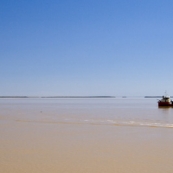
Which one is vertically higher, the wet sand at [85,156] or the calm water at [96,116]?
the wet sand at [85,156]

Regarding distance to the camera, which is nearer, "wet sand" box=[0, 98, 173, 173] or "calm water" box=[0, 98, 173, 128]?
"wet sand" box=[0, 98, 173, 173]

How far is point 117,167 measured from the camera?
7578 millimetres

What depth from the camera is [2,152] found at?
9422 mm

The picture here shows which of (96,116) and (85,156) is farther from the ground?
(85,156)

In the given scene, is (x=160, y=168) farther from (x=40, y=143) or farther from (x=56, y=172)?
(x=40, y=143)

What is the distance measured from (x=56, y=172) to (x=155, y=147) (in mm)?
5136

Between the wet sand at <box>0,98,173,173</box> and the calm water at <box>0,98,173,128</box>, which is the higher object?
the wet sand at <box>0,98,173,173</box>

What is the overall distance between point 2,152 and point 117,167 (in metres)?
4.38

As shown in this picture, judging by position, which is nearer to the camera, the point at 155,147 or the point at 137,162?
the point at 137,162

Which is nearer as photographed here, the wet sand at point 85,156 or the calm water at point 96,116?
the wet sand at point 85,156

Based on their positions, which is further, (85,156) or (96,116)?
(96,116)

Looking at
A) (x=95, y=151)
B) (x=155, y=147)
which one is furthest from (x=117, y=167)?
(x=155, y=147)

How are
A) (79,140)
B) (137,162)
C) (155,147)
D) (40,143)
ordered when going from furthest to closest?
(79,140), (40,143), (155,147), (137,162)

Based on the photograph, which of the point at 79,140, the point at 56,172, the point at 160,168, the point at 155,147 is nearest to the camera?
the point at 56,172
